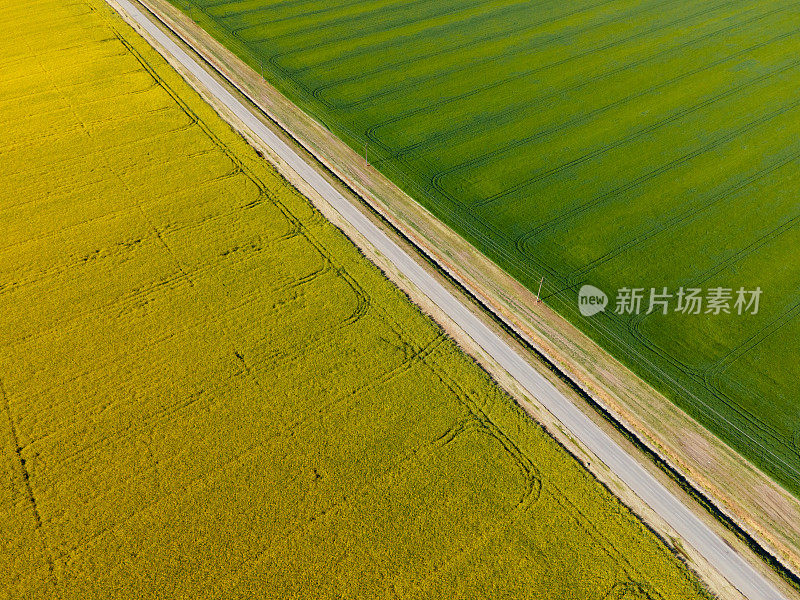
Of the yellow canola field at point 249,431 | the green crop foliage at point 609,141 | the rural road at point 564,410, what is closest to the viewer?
the yellow canola field at point 249,431

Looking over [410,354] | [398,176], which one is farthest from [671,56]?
[410,354]

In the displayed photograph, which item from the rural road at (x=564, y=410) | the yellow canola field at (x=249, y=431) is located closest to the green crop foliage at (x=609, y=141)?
the rural road at (x=564, y=410)

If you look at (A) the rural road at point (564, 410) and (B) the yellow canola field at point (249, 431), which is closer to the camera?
(B) the yellow canola field at point (249, 431)

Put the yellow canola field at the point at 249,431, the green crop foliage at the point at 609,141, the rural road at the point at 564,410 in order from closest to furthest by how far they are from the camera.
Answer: the yellow canola field at the point at 249,431 < the rural road at the point at 564,410 < the green crop foliage at the point at 609,141

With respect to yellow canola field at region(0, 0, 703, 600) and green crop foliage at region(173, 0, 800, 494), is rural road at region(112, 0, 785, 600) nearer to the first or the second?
yellow canola field at region(0, 0, 703, 600)

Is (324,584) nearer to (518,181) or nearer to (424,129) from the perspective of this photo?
(518,181)

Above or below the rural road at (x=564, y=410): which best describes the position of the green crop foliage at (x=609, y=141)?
above

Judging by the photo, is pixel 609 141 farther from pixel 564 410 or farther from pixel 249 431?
pixel 249 431

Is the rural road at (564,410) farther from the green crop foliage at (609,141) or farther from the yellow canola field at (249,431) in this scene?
the green crop foliage at (609,141)

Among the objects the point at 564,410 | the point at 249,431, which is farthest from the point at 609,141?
the point at 249,431
